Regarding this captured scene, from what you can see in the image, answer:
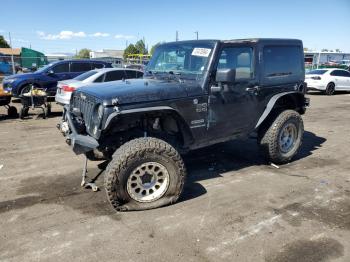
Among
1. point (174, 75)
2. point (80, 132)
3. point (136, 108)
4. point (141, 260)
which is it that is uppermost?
point (174, 75)

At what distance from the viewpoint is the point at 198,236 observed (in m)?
3.54

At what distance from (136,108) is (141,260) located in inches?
68.9

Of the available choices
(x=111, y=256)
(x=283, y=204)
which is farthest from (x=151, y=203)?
(x=283, y=204)

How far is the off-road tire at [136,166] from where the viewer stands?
3.90 meters

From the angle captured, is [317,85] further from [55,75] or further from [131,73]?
[55,75]

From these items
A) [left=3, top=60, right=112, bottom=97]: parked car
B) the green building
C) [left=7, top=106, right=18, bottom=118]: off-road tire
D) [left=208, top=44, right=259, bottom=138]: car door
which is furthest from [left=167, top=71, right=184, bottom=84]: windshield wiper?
the green building

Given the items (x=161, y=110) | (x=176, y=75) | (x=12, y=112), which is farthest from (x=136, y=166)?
(x=12, y=112)

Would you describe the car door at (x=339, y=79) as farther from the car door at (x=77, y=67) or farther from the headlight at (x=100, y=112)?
the headlight at (x=100, y=112)

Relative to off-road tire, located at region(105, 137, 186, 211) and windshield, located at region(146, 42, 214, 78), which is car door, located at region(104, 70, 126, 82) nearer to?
windshield, located at region(146, 42, 214, 78)

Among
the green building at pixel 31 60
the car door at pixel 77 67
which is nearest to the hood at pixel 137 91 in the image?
the car door at pixel 77 67

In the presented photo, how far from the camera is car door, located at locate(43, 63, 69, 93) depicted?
13.6 m

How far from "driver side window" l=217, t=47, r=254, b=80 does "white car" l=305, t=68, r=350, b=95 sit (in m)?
14.7

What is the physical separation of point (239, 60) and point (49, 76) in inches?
415

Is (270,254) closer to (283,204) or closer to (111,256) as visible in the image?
(283,204)
